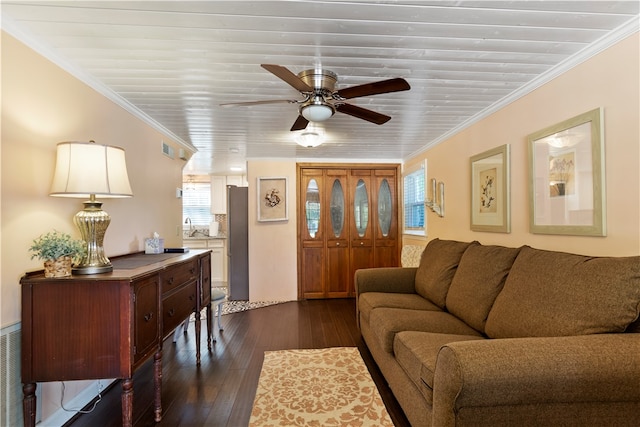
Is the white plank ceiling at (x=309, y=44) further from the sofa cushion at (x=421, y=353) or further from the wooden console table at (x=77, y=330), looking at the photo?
the sofa cushion at (x=421, y=353)

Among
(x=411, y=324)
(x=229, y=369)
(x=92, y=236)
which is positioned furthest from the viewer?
(x=229, y=369)

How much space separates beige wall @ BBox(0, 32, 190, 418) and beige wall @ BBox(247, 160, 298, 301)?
7.49 feet

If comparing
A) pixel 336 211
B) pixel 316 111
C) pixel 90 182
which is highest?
pixel 316 111

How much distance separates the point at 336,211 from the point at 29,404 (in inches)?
152

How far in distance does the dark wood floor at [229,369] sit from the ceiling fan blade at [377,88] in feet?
6.61

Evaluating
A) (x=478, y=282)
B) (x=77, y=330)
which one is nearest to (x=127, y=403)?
(x=77, y=330)

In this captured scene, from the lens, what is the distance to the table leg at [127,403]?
5.09 feet

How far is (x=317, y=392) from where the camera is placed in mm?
2168

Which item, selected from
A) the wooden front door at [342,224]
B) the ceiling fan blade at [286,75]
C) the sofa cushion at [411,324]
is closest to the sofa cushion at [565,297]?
the sofa cushion at [411,324]

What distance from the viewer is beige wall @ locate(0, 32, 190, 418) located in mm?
1514

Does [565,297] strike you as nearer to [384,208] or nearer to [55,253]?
[55,253]

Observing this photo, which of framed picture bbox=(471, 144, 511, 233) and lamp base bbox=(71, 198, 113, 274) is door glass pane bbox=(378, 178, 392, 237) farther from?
lamp base bbox=(71, 198, 113, 274)

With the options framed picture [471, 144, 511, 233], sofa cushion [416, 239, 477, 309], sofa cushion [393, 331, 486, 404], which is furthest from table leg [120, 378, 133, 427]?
framed picture [471, 144, 511, 233]

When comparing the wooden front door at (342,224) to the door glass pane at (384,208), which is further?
the door glass pane at (384,208)
